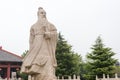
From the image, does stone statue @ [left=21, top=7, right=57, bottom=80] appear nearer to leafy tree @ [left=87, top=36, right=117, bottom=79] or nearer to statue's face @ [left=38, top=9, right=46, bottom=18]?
statue's face @ [left=38, top=9, right=46, bottom=18]

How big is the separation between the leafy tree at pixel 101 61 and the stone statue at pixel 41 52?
13505mm

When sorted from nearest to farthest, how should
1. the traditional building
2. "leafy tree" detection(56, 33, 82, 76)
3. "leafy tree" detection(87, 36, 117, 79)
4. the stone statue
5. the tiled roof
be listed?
the stone statue
"leafy tree" detection(87, 36, 117, 79)
"leafy tree" detection(56, 33, 82, 76)
the traditional building
the tiled roof

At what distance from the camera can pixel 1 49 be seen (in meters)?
34.5

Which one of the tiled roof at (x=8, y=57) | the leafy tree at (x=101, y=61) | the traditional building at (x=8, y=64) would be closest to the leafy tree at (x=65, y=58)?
the leafy tree at (x=101, y=61)

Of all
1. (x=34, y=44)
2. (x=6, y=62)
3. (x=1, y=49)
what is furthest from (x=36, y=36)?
(x=1, y=49)

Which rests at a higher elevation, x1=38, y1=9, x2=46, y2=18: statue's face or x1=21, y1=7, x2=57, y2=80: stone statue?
x1=38, y1=9, x2=46, y2=18: statue's face

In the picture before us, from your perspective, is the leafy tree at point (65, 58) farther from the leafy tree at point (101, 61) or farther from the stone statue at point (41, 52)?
the stone statue at point (41, 52)

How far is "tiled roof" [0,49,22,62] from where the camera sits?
30.8 m

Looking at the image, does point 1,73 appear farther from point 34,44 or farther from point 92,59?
point 34,44

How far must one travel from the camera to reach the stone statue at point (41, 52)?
750 cm

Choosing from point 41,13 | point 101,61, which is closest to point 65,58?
point 101,61

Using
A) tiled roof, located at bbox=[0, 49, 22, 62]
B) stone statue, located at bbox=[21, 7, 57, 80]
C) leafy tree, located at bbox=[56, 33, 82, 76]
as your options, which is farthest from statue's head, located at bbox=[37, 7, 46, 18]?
tiled roof, located at bbox=[0, 49, 22, 62]

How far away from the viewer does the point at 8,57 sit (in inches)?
1260

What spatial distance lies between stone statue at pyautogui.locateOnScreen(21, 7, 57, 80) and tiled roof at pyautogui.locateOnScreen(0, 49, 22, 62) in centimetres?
2329
